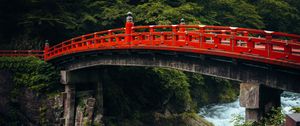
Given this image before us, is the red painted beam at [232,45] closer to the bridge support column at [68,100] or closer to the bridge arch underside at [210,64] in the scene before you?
the bridge arch underside at [210,64]

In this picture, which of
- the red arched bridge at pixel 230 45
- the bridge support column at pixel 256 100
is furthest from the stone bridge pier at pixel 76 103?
the bridge support column at pixel 256 100

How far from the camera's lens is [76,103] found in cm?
2425

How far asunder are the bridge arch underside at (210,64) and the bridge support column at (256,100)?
13.9 inches

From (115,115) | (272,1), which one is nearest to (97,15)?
(115,115)

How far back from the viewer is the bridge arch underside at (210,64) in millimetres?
11242

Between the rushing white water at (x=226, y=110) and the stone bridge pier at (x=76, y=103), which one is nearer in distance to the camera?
the stone bridge pier at (x=76, y=103)

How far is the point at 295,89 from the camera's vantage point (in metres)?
10.8

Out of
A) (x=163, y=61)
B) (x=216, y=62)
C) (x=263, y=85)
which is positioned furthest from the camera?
(x=163, y=61)

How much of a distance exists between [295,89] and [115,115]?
16.9 m

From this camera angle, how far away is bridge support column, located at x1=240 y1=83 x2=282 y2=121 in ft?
38.0

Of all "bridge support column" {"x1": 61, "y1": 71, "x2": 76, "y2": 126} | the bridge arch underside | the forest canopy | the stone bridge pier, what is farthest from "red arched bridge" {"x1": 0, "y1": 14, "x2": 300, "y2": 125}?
the forest canopy

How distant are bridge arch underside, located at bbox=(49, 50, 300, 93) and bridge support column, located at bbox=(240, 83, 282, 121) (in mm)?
353

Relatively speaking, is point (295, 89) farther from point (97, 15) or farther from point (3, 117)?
point (97, 15)

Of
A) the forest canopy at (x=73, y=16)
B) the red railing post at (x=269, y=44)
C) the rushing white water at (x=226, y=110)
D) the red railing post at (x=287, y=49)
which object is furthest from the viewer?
the rushing white water at (x=226, y=110)
